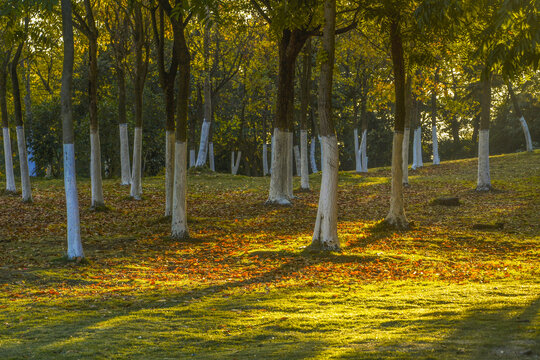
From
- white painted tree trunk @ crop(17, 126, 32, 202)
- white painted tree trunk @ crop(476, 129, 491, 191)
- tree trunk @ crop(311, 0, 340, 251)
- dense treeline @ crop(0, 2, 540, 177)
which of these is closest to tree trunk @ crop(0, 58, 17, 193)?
dense treeline @ crop(0, 2, 540, 177)

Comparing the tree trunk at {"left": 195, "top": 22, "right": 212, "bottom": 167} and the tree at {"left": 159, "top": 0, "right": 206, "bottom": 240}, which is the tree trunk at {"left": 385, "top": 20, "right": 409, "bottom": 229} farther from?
the tree trunk at {"left": 195, "top": 22, "right": 212, "bottom": 167}

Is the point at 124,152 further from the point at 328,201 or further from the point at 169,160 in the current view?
the point at 328,201

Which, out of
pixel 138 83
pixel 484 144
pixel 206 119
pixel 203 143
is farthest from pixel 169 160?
pixel 206 119

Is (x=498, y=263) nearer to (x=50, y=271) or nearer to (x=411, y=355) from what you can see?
(x=411, y=355)

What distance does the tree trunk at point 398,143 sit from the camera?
59.1ft

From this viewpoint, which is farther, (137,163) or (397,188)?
(137,163)

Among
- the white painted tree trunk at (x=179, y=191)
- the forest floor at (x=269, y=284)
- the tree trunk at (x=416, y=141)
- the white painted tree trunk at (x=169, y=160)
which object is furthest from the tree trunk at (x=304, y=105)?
the tree trunk at (x=416, y=141)

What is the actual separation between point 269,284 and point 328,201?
12.4 feet

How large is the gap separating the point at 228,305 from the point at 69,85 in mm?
6682

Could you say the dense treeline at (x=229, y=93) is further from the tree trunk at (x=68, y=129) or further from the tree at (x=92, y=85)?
the tree trunk at (x=68, y=129)

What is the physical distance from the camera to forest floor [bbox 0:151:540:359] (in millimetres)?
7152

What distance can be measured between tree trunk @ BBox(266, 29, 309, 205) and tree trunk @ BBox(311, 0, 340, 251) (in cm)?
607

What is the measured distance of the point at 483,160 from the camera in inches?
1017

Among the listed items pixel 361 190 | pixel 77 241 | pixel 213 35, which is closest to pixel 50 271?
pixel 77 241
